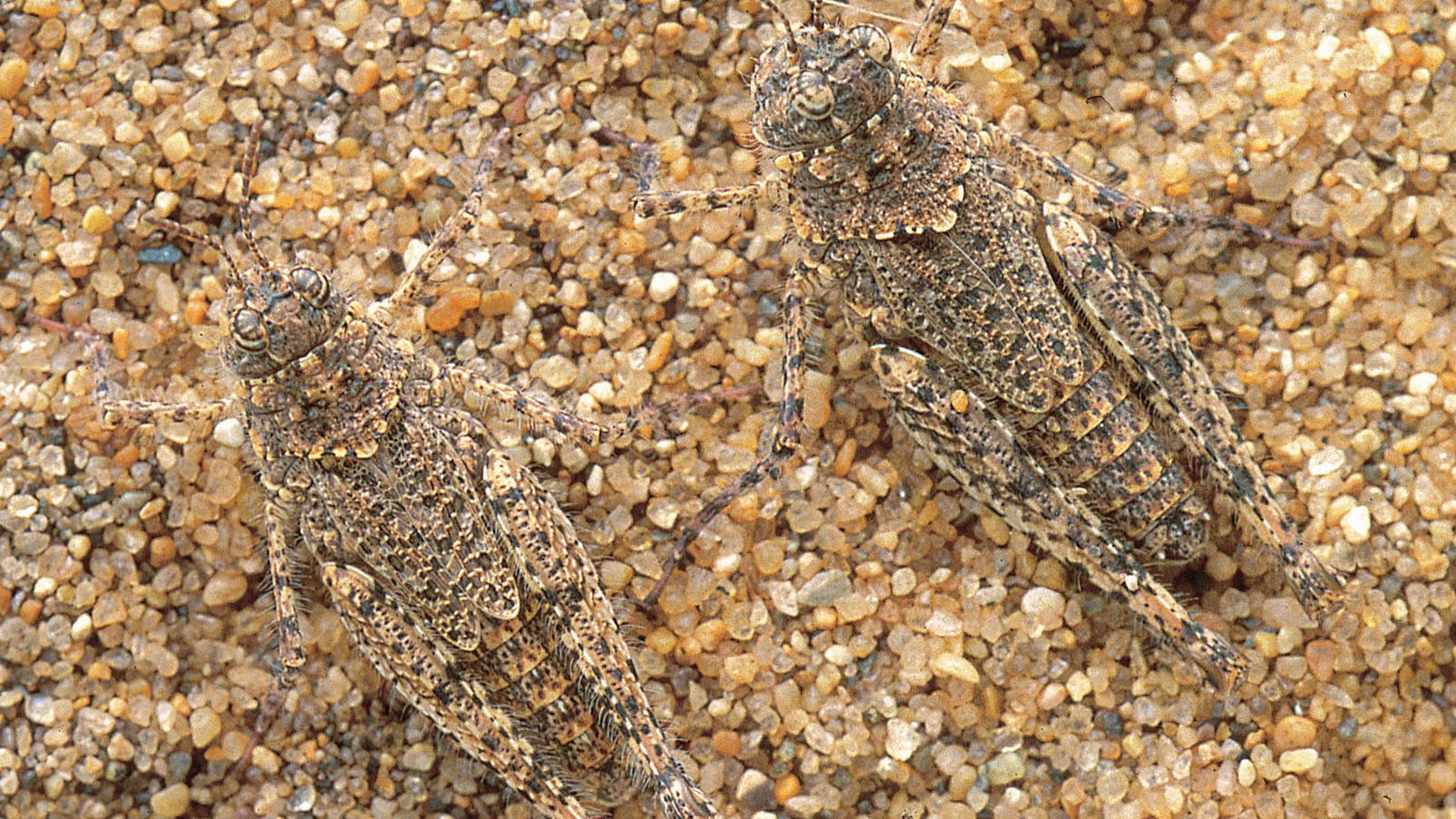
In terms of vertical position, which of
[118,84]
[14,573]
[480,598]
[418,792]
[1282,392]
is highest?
[118,84]

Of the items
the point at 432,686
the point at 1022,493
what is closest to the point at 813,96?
the point at 1022,493

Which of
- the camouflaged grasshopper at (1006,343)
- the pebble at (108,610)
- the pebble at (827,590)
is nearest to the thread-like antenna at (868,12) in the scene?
the camouflaged grasshopper at (1006,343)

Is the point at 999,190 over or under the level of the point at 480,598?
over

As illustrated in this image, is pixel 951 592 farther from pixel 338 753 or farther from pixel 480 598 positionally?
pixel 338 753

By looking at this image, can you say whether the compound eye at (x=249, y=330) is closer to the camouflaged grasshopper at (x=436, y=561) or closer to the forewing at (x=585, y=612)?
the camouflaged grasshopper at (x=436, y=561)

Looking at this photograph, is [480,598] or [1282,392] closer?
[480,598]

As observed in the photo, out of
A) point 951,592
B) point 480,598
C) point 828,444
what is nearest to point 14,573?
point 480,598

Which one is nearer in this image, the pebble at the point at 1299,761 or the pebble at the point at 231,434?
the pebble at the point at 1299,761
